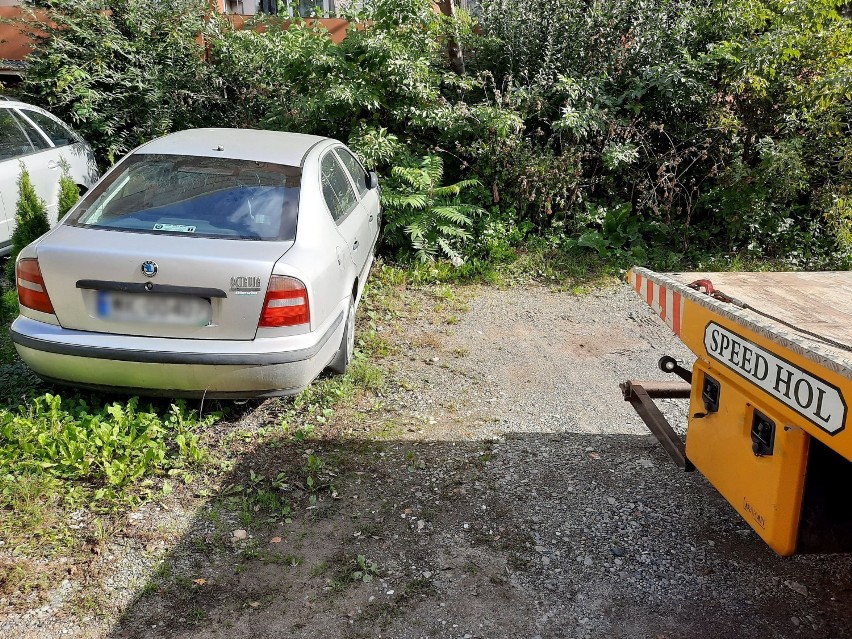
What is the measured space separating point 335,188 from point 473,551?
2.97 m

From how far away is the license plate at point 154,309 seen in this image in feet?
12.4

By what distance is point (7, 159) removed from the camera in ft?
21.9

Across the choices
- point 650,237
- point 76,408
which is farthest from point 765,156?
point 76,408

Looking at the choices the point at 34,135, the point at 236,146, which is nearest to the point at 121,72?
the point at 34,135

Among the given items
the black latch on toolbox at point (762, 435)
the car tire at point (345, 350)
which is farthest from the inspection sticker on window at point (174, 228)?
the black latch on toolbox at point (762, 435)

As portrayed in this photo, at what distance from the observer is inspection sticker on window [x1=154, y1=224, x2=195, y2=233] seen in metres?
4.00

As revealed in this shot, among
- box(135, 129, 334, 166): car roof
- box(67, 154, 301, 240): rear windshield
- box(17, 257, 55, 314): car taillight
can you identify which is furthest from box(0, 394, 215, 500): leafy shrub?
box(135, 129, 334, 166): car roof

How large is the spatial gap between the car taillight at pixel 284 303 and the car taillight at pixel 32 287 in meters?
1.22

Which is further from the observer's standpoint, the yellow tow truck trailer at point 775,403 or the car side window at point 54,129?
the car side window at point 54,129

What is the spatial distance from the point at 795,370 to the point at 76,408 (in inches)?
156

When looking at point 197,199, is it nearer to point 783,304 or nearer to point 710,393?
point 710,393

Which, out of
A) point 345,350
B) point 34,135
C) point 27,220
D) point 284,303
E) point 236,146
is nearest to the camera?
point 284,303

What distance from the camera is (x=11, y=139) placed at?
22.7ft

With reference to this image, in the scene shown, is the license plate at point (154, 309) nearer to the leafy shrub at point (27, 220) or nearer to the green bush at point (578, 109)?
the leafy shrub at point (27, 220)
